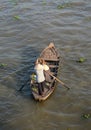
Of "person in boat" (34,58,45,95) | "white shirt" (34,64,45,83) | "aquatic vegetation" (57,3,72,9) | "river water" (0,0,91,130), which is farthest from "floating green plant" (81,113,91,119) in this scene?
"aquatic vegetation" (57,3,72,9)

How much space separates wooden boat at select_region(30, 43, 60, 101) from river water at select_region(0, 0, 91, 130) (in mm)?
451

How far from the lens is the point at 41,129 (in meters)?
14.6

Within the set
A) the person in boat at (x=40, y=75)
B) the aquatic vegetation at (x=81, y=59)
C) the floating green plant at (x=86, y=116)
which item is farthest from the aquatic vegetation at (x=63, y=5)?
the floating green plant at (x=86, y=116)

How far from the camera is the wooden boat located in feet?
52.7

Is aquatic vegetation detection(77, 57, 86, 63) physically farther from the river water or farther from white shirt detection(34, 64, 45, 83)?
white shirt detection(34, 64, 45, 83)

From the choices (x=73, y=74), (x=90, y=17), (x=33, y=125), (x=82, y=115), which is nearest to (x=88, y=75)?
(x=73, y=74)

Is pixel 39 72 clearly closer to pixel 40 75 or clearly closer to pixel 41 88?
pixel 40 75

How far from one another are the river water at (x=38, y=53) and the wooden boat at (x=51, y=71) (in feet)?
1.48

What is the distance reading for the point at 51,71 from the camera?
18312 mm

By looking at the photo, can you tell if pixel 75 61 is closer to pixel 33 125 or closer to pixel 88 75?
pixel 88 75

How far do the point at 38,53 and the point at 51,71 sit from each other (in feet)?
9.58

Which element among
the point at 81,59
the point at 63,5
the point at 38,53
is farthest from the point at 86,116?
the point at 63,5

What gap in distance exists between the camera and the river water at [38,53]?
50.2 feet

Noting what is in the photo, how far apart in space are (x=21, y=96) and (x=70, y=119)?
3.37m
